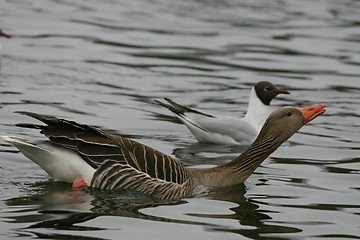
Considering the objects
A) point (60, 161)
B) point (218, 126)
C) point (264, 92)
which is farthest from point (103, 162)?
point (264, 92)

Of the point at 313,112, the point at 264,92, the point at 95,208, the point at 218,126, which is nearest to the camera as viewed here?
the point at 95,208

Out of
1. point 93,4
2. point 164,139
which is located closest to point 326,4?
point 93,4

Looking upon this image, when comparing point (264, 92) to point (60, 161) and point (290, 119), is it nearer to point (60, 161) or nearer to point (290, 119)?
point (290, 119)

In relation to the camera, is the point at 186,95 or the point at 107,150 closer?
the point at 107,150

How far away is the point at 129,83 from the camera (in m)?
18.0

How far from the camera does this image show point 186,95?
17281mm

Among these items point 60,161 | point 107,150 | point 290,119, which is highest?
point 290,119

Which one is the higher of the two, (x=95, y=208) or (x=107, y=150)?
(x=107, y=150)

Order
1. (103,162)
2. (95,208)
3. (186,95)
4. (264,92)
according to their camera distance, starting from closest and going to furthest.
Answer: (95,208)
(103,162)
(264,92)
(186,95)

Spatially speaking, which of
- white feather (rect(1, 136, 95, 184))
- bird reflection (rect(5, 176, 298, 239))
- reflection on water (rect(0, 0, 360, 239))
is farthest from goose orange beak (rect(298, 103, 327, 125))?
white feather (rect(1, 136, 95, 184))

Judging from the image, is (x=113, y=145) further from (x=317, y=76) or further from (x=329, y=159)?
(x=317, y=76)

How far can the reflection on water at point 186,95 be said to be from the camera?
9469 millimetres

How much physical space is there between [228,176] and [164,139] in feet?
9.70

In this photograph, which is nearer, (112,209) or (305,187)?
(112,209)
